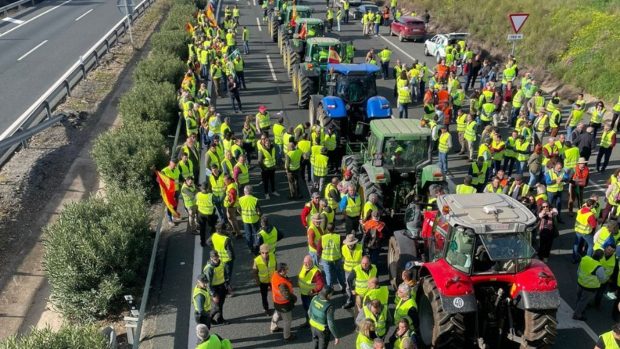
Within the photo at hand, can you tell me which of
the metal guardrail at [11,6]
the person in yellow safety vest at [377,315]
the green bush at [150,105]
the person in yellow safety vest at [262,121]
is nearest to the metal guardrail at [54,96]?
the green bush at [150,105]

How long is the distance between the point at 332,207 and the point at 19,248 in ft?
22.4

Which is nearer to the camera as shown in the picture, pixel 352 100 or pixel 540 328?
pixel 540 328

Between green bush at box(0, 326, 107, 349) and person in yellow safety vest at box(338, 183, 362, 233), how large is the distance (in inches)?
207

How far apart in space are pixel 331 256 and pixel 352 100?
23.9 ft

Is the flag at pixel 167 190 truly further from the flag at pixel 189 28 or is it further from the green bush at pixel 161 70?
the flag at pixel 189 28

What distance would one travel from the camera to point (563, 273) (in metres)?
10.4

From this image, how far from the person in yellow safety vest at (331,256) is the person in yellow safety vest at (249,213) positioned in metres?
1.79

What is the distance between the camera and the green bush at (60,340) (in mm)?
6715

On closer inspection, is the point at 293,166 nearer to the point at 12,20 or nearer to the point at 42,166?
the point at 42,166

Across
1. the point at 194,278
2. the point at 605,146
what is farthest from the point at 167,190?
the point at 605,146

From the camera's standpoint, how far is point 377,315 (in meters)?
7.29

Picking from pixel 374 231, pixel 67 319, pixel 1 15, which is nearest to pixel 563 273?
pixel 374 231

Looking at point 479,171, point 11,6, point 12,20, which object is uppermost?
point 11,6

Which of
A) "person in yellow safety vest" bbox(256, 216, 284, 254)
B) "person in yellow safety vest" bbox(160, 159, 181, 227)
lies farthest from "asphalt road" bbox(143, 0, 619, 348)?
"person in yellow safety vest" bbox(256, 216, 284, 254)
